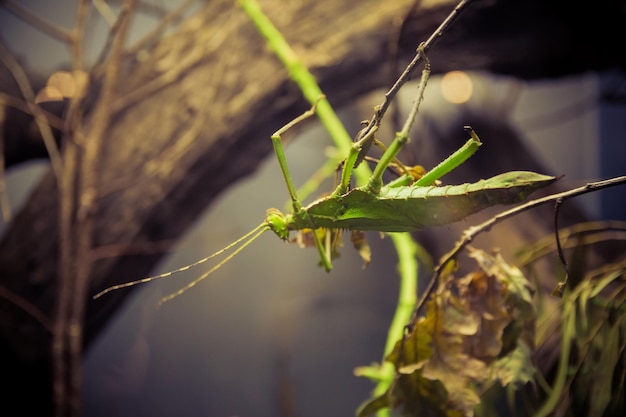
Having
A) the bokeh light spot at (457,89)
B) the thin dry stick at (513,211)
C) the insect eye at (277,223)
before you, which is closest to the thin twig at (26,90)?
the insect eye at (277,223)

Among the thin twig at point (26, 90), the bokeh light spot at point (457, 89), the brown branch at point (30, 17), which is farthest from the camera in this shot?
the bokeh light spot at point (457, 89)

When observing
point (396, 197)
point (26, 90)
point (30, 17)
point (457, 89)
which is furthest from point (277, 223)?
point (457, 89)

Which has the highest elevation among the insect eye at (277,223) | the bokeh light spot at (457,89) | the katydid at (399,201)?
the bokeh light spot at (457,89)

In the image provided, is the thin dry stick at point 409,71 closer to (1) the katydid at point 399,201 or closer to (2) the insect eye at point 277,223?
(1) the katydid at point 399,201

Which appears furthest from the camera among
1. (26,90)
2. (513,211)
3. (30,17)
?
(26,90)

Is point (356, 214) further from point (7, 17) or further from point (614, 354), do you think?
point (7, 17)

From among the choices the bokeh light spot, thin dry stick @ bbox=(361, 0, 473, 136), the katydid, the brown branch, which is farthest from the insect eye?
the bokeh light spot

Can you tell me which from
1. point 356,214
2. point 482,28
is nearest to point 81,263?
point 356,214

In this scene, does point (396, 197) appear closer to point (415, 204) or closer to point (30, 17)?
point (415, 204)
